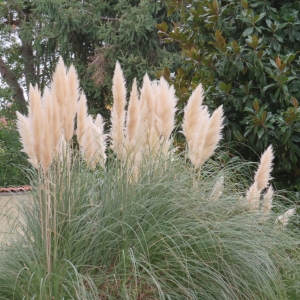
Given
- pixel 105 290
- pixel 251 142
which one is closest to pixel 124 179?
pixel 105 290

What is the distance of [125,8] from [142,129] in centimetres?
965

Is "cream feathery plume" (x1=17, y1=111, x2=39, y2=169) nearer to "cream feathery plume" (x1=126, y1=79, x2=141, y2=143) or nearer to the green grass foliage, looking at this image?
the green grass foliage

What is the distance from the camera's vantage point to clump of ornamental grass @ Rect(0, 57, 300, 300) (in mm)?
2510

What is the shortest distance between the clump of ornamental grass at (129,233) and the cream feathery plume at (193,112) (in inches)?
12.4

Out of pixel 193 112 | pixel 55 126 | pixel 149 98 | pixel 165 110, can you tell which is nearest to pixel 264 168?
pixel 193 112

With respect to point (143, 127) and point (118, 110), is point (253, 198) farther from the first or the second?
point (118, 110)

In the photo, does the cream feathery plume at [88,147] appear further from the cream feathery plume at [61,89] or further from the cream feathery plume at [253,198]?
the cream feathery plume at [253,198]

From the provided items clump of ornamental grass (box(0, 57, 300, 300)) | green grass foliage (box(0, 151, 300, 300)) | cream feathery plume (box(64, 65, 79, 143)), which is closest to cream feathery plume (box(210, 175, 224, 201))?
clump of ornamental grass (box(0, 57, 300, 300))

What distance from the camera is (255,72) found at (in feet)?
13.1

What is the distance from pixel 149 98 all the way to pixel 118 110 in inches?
11.5

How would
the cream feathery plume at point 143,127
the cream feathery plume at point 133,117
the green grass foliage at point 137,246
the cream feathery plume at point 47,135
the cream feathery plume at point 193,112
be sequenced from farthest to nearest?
the cream feathery plume at point 193,112, the cream feathery plume at point 143,127, the cream feathery plume at point 133,117, the cream feathery plume at point 47,135, the green grass foliage at point 137,246

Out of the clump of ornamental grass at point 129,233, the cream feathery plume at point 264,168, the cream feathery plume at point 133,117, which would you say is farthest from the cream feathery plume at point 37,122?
the cream feathery plume at point 264,168

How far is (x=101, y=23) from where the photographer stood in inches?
483

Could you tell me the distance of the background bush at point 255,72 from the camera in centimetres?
387
